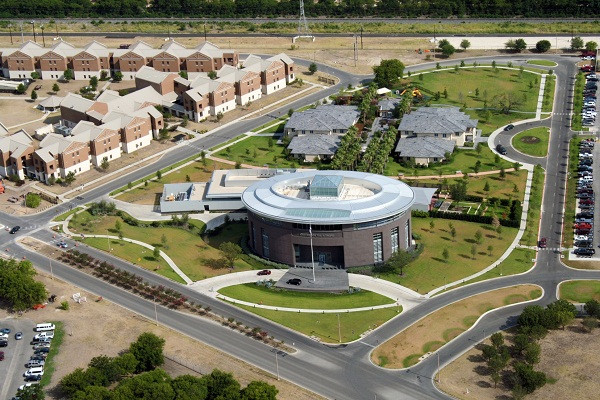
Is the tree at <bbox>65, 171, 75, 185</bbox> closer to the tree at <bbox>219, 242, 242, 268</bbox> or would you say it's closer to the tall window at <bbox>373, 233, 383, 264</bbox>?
the tree at <bbox>219, 242, 242, 268</bbox>

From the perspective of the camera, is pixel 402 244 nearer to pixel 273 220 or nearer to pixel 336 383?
pixel 273 220

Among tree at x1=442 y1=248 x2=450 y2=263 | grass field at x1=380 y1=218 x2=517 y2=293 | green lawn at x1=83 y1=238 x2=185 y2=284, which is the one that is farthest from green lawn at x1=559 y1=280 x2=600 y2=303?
green lawn at x1=83 y1=238 x2=185 y2=284

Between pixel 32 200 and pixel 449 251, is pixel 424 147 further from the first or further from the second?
pixel 32 200

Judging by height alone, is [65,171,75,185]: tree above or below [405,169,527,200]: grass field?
above

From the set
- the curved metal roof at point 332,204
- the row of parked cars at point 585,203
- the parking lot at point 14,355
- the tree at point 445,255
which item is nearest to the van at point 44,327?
the parking lot at point 14,355

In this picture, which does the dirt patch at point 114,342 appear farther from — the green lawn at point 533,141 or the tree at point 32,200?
the green lawn at point 533,141

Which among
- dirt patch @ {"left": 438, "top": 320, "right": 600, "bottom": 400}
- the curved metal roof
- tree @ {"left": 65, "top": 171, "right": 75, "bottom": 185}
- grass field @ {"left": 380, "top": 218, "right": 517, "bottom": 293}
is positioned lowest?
dirt patch @ {"left": 438, "top": 320, "right": 600, "bottom": 400}

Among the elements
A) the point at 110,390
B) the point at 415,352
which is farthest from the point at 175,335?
the point at 415,352
